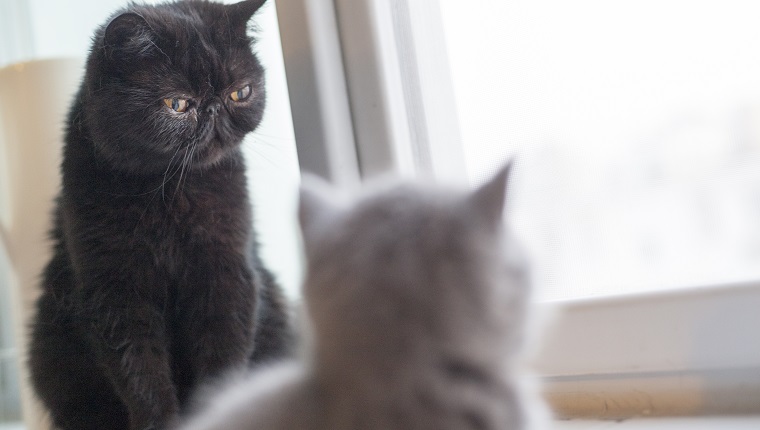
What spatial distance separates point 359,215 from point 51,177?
97cm

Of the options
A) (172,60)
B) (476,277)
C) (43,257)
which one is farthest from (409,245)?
(43,257)

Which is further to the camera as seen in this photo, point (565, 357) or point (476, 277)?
point (565, 357)

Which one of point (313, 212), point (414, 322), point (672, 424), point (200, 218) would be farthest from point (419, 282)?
point (200, 218)

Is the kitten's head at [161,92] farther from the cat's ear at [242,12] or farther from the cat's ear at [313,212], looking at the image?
the cat's ear at [313,212]

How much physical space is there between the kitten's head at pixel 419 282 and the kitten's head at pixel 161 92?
450 millimetres

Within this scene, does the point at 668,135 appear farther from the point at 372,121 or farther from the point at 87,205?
the point at 87,205

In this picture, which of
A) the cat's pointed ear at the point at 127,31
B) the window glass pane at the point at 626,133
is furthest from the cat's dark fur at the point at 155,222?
the window glass pane at the point at 626,133

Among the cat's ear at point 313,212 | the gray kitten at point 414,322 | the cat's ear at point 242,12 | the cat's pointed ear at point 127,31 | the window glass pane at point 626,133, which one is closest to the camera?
the gray kitten at point 414,322

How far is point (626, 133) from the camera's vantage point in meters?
0.85

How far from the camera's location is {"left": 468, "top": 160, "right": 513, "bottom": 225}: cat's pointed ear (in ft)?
1.82

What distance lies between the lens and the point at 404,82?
3.72 ft

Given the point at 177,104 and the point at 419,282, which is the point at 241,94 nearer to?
the point at 177,104

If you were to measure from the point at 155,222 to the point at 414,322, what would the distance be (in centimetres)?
55

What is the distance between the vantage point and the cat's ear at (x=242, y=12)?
1.05 meters
